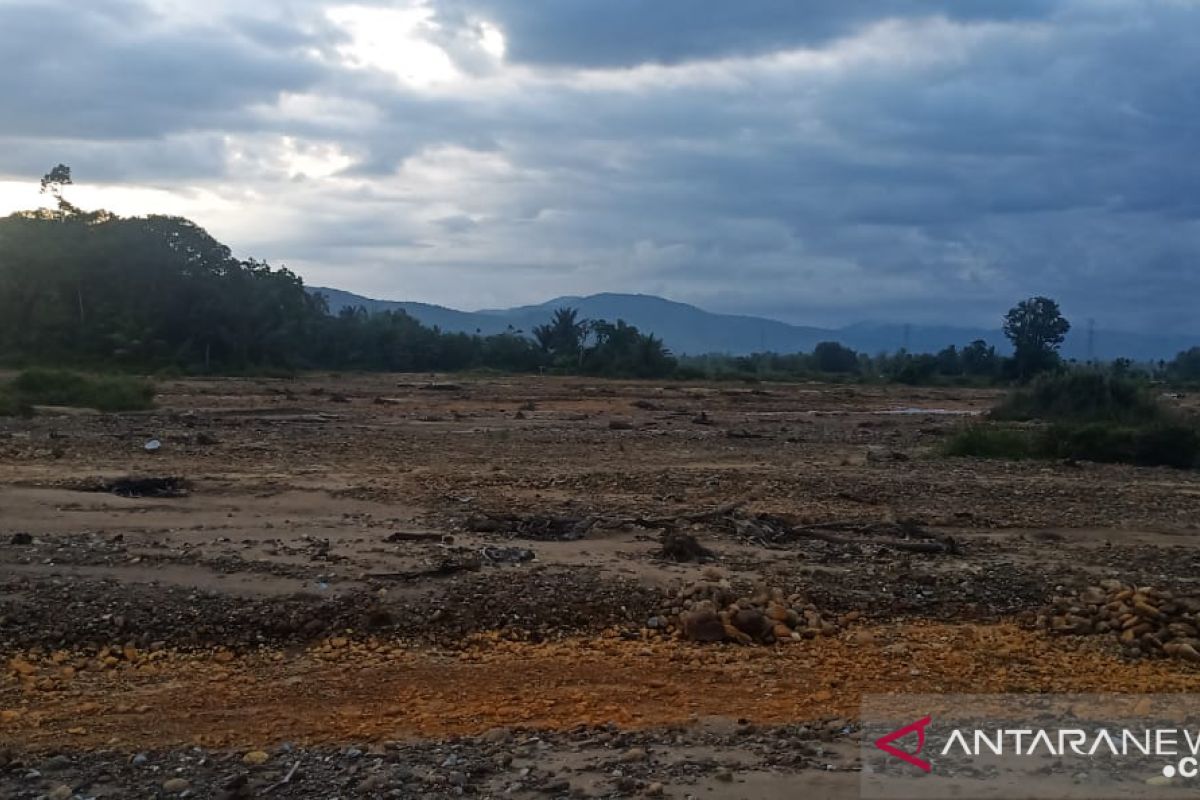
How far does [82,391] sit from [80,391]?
2.3 inches

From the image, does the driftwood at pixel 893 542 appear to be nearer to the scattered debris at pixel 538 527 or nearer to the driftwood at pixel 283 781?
the scattered debris at pixel 538 527

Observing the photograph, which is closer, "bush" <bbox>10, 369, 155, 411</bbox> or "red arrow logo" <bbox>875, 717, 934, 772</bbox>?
"red arrow logo" <bbox>875, 717, 934, 772</bbox>

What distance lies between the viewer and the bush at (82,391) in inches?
1057

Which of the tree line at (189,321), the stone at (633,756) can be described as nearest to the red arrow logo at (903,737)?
the stone at (633,756)

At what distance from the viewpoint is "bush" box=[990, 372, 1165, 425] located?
26828 millimetres

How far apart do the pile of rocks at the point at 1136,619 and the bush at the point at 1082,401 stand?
18723mm

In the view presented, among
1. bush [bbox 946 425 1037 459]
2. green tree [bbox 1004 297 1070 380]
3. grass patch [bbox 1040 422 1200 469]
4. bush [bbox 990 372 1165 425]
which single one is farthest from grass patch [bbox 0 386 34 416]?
green tree [bbox 1004 297 1070 380]

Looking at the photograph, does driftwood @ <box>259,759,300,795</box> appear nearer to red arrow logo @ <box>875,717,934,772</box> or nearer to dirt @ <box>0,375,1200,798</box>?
dirt @ <box>0,375,1200,798</box>

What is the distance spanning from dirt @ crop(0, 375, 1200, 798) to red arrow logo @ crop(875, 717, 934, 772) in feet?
0.55

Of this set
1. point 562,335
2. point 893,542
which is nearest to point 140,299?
point 562,335

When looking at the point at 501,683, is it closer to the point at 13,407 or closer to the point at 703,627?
the point at 703,627

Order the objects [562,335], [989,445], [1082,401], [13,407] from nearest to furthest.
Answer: [989,445] → [13,407] → [1082,401] → [562,335]

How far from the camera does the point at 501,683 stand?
6.65 metres

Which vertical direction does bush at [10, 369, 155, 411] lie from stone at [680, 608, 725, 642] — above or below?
above
